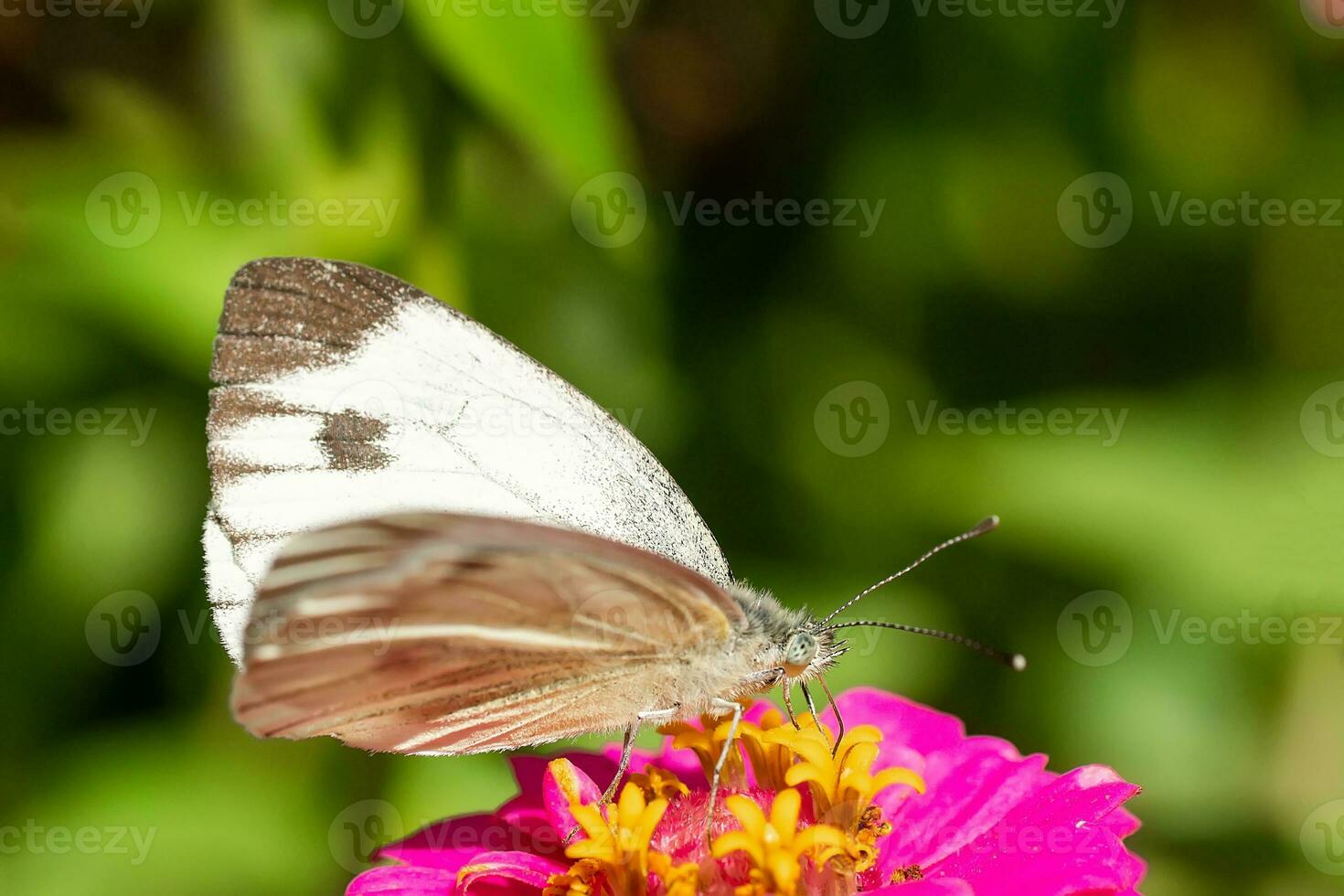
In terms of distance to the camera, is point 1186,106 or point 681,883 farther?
point 1186,106

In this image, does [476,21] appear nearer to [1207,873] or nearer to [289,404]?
[289,404]

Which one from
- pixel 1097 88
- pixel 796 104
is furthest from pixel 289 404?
pixel 1097 88

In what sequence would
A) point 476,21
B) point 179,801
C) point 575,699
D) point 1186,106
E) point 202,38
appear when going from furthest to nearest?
point 1186,106, point 202,38, point 179,801, point 476,21, point 575,699

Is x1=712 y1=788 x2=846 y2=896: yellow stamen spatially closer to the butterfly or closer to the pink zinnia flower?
the pink zinnia flower

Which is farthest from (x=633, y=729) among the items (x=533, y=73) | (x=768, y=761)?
(x=533, y=73)

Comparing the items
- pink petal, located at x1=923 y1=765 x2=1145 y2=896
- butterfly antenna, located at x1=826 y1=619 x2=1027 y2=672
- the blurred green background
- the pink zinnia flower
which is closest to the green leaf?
the blurred green background

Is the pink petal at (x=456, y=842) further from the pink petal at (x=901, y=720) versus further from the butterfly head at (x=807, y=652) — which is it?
the pink petal at (x=901, y=720)
